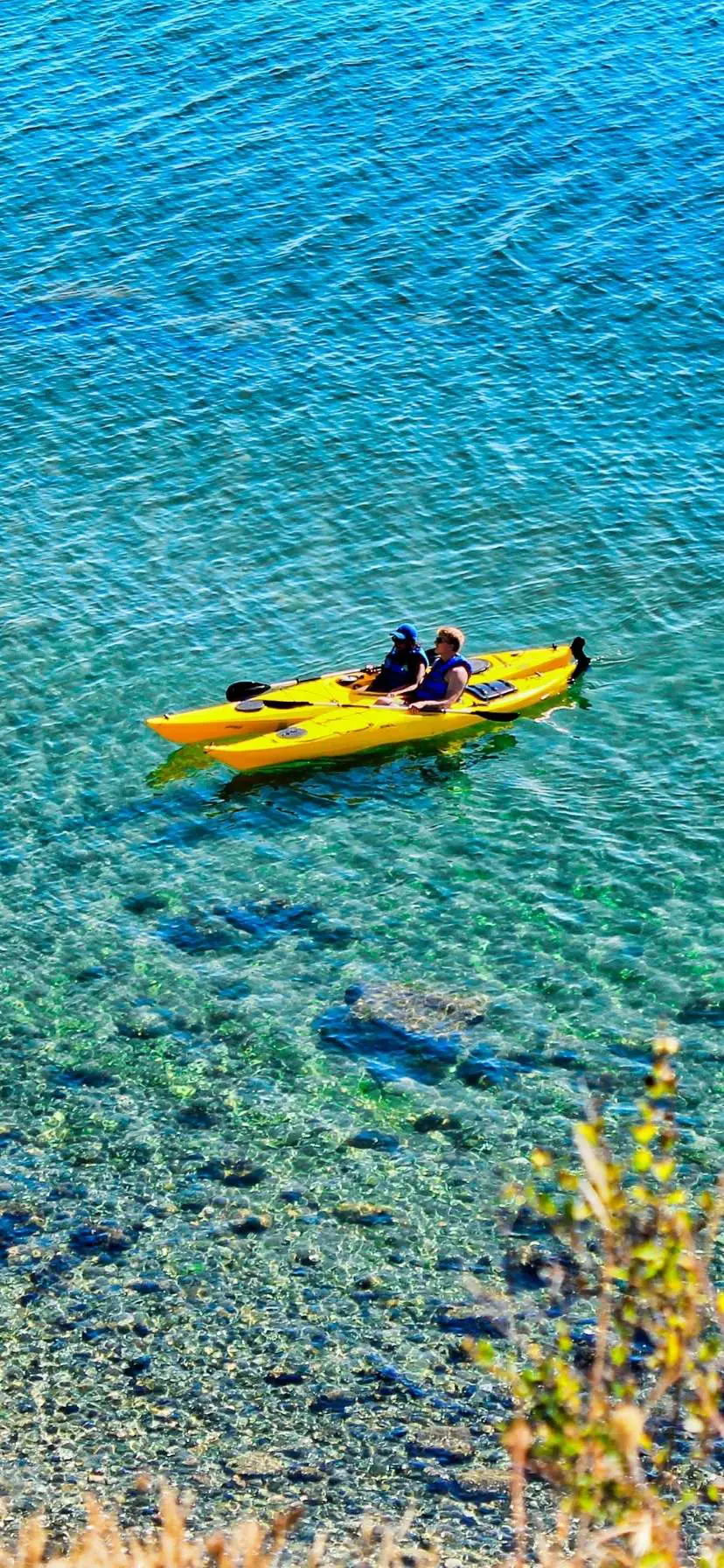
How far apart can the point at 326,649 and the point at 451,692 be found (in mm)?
2742

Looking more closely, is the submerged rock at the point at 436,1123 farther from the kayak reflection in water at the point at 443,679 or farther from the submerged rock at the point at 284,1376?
the kayak reflection in water at the point at 443,679

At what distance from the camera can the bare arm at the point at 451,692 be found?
23.5 metres

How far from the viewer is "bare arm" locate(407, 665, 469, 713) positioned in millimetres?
23547

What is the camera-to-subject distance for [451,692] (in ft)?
77.7

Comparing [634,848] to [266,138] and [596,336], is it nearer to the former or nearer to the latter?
[596,336]

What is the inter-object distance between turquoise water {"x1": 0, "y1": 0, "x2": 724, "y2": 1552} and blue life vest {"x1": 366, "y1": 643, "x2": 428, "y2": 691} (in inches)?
42.7

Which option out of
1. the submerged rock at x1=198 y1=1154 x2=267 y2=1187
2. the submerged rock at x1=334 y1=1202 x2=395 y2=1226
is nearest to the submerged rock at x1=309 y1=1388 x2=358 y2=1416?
the submerged rock at x1=334 y1=1202 x2=395 y2=1226

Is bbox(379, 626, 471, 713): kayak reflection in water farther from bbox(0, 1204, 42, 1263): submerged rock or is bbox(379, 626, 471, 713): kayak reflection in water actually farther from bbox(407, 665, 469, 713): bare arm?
bbox(0, 1204, 42, 1263): submerged rock

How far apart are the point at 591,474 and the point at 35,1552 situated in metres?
24.0

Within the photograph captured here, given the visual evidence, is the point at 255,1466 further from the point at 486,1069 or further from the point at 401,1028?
the point at 401,1028

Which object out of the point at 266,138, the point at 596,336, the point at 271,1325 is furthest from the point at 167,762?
the point at 266,138

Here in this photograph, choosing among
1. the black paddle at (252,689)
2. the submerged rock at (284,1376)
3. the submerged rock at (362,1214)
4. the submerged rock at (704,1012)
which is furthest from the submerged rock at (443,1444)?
the black paddle at (252,689)

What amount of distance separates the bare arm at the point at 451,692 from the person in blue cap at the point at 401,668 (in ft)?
1.05

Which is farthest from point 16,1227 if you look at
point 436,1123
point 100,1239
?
point 436,1123
